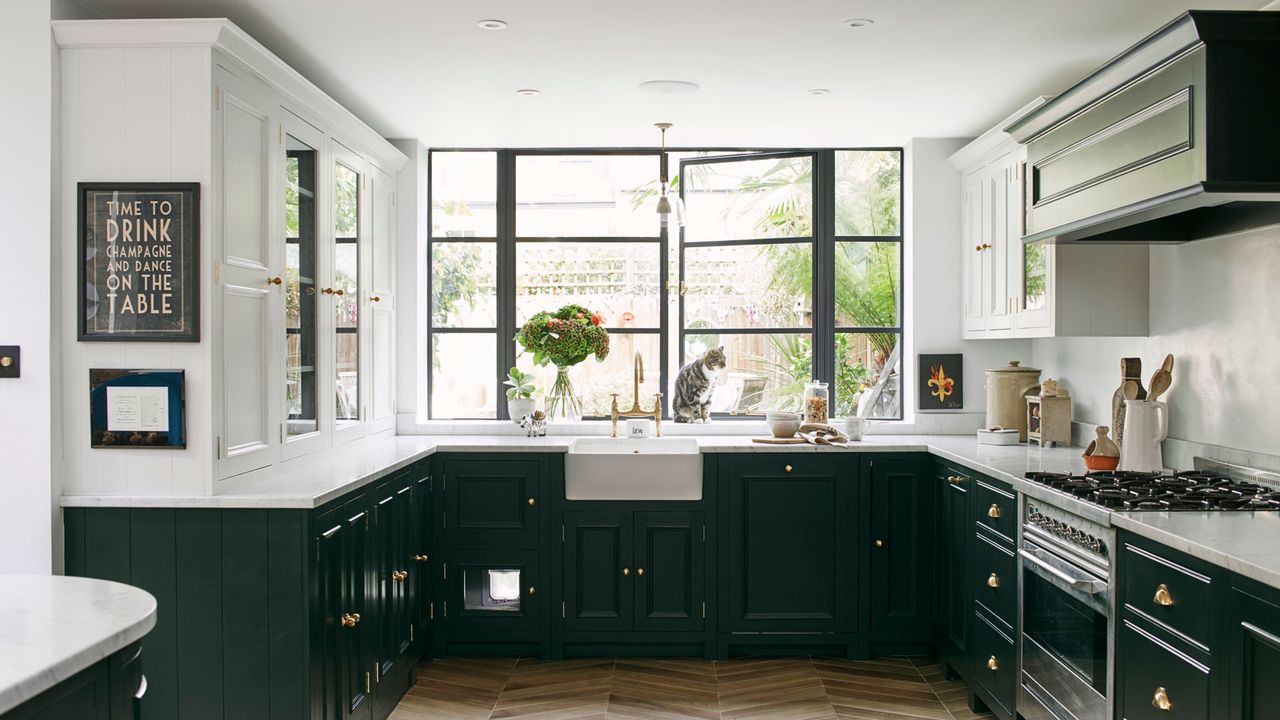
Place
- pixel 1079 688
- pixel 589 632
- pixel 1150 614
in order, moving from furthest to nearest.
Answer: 1. pixel 589 632
2. pixel 1079 688
3. pixel 1150 614

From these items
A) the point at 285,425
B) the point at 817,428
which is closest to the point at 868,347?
the point at 817,428

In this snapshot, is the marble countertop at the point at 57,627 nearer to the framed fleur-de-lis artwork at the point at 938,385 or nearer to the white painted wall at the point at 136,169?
the white painted wall at the point at 136,169

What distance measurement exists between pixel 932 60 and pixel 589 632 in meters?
2.87

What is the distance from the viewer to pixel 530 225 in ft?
16.4

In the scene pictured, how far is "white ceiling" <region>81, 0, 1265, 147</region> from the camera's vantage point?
2.96 meters

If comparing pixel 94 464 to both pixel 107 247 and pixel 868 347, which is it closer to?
pixel 107 247

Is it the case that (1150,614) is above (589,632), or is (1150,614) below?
above

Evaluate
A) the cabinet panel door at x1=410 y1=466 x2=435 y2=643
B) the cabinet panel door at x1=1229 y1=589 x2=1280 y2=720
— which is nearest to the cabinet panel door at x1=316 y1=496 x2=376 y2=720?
the cabinet panel door at x1=410 y1=466 x2=435 y2=643

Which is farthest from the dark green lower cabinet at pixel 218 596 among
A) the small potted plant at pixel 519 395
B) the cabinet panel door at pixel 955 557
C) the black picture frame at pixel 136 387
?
the cabinet panel door at pixel 955 557

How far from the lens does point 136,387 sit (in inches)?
107

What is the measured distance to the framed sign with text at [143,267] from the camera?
2715mm

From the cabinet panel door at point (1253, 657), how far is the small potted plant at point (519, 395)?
3.22 m

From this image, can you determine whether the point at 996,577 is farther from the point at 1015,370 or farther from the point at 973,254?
the point at 973,254

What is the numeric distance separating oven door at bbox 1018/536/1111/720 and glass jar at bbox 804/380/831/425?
153 centimetres
